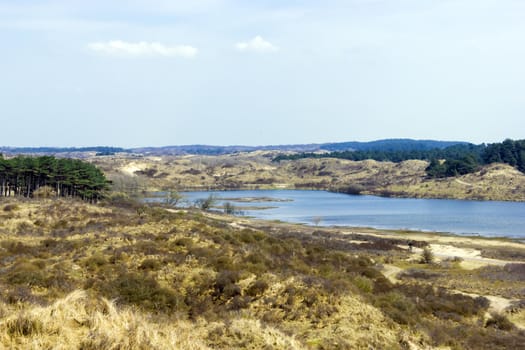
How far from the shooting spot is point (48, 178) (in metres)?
81.2

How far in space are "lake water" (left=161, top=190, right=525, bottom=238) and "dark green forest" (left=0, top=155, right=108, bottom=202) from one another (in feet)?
127

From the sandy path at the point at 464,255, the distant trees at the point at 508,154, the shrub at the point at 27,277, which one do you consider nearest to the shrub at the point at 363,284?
the shrub at the point at 27,277

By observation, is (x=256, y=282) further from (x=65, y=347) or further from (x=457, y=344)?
(x=65, y=347)

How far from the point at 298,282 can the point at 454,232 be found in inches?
2733

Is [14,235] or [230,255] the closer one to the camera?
[230,255]

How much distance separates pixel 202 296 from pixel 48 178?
66.3m

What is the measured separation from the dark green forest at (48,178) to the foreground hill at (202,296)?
39.1 meters

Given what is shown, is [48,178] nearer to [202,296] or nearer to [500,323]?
[202,296]

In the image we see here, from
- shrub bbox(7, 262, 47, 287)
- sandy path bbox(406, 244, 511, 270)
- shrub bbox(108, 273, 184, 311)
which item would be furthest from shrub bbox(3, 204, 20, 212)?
sandy path bbox(406, 244, 511, 270)

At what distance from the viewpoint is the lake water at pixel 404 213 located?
93125 millimetres

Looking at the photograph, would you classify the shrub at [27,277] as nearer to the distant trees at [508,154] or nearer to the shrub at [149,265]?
the shrub at [149,265]

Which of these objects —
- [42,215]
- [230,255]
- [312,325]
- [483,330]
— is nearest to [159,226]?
[230,255]

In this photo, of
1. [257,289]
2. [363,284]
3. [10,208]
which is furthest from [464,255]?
[10,208]

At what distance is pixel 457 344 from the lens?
18.5 meters
